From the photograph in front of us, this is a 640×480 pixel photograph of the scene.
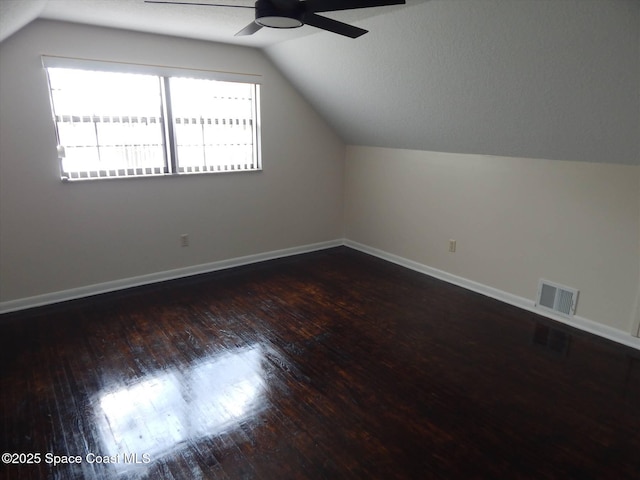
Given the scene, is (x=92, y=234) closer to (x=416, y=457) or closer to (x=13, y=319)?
(x=13, y=319)

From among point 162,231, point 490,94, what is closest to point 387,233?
point 490,94

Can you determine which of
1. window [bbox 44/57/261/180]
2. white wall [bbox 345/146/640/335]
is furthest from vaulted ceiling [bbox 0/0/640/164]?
window [bbox 44/57/261/180]

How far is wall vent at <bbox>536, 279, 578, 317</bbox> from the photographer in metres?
3.30

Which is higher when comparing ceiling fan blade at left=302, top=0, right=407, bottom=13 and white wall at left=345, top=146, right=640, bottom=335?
ceiling fan blade at left=302, top=0, right=407, bottom=13

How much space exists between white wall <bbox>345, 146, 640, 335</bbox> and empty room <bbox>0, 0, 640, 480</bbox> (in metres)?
0.02

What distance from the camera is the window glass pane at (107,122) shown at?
3.39 m

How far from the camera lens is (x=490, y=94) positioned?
297 centimetres

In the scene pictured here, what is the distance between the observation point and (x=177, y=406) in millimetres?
2312

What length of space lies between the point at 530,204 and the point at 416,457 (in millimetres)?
2462

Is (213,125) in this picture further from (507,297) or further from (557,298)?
(557,298)

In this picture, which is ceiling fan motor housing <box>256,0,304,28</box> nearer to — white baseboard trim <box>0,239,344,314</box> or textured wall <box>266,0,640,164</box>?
textured wall <box>266,0,640,164</box>

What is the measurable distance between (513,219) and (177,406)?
3.11m

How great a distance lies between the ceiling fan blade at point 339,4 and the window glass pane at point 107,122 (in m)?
2.37

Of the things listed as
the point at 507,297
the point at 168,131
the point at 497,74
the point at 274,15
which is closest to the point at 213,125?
the point at 168,131
